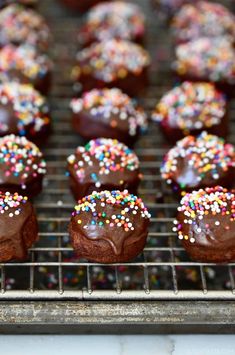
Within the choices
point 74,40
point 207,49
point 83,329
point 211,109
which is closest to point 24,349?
point 83,329

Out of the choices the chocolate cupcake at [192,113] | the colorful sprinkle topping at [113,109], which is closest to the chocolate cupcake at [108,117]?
the colorful sprinkle topping at [113,109]

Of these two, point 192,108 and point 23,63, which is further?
point 23,63

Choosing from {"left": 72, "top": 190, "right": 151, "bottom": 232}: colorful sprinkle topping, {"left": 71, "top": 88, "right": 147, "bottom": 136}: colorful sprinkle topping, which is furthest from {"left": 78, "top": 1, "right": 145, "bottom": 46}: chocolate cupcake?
{"left": 72, "top": 190, "right": 151, "bottom": 232}: colorful sprinkle topping

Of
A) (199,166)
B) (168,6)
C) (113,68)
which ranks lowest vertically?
(199,166)

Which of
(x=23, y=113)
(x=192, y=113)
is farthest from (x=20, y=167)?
(x=192, y=113)

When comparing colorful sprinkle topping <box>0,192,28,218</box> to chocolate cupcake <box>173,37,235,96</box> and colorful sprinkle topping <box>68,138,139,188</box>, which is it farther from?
chocolate cupcake <box>173,37,235,96</box>

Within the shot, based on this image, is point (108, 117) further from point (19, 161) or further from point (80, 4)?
point (80, 4)

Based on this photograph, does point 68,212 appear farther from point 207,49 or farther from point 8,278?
point 207,49
